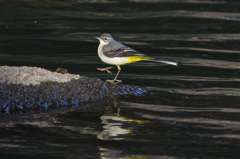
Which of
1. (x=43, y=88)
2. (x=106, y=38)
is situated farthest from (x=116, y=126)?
(x=106, y=38)

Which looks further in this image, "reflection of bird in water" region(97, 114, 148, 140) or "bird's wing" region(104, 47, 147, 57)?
"bird's wing" region(104, 47, 147, 57)

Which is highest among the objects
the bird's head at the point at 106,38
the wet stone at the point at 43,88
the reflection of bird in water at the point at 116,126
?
the bird's head at the point at 106,38

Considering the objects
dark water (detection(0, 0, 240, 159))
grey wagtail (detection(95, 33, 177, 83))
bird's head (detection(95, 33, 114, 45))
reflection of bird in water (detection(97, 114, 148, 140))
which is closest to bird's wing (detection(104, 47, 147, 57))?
grey wagtail (detection(95, 33, 177, 83))

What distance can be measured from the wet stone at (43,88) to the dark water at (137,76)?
0.13 m

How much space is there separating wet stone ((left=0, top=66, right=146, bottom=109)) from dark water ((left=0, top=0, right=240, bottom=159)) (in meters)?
0.13

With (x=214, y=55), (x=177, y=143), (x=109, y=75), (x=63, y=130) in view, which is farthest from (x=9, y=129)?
(x=214, y=55)

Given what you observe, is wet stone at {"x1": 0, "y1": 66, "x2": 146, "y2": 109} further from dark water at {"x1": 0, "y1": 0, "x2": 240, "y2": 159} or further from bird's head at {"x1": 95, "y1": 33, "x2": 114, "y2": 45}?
bird's head at {"x1": 95, "y1": 33, "x2": 114, "y2": 45}

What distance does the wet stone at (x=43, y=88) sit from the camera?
414 centimetres

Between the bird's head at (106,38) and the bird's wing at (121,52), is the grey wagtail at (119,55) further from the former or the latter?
the bird's head at (106,38)

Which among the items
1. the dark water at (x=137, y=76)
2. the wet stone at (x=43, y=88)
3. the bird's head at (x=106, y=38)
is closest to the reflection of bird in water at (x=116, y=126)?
the dark water at (x=137, y=76)

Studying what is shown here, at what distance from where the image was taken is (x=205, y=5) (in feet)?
32.5

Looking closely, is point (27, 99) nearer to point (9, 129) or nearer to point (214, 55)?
point (9, 129)

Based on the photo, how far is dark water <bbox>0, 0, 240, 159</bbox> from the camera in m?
3.27

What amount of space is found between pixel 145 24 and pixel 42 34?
2.55 meters
